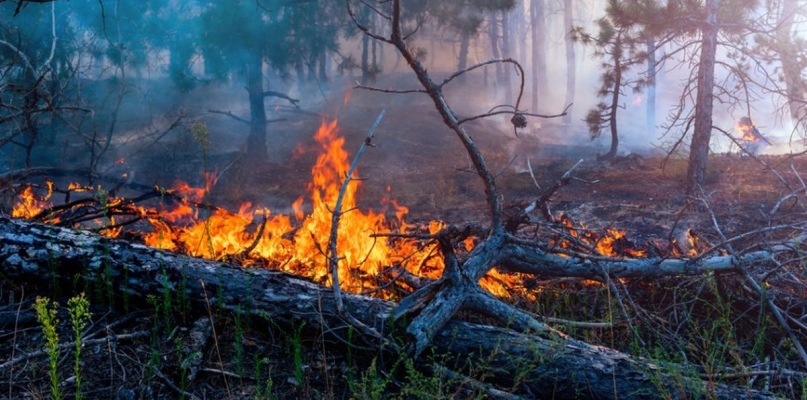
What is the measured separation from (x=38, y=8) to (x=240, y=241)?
14.3 metres

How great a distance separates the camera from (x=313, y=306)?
10.2 feet

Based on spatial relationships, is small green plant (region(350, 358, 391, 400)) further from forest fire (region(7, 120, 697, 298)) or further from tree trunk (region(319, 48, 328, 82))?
tree trunk (region(319, 48, 328, 82))

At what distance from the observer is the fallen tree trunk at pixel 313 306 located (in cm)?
266

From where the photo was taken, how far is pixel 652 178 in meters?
11.7

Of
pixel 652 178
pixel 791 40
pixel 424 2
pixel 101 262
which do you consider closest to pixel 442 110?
pixel 101 262

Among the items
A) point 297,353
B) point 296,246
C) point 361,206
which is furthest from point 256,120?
point 297,353

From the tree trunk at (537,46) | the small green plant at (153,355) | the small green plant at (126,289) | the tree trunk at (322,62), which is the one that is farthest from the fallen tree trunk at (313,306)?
the tree trunk at (537,46)

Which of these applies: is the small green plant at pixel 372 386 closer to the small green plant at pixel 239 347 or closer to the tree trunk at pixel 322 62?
the small green plant at pixel 239 347

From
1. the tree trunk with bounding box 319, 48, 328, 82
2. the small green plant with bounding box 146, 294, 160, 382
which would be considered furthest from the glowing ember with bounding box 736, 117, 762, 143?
the tree trunk with bounding box 319, 48, 328, 82

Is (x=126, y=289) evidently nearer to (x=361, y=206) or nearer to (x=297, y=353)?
(x=297, y=353)

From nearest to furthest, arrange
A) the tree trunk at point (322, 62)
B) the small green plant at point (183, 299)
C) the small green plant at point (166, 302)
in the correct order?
the small green plant at point (166, 302) < the small green plant at point (183, 299) < the tree trunk at point (322, 62)

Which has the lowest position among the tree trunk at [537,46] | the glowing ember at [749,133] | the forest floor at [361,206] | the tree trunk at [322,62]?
the forest floor at [361,206]

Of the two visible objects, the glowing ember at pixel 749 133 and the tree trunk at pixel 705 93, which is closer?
the tree trunk at pixel 705 93

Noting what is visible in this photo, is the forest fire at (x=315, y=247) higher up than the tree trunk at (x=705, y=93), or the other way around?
the tree trunk at (x=705, y=93)
